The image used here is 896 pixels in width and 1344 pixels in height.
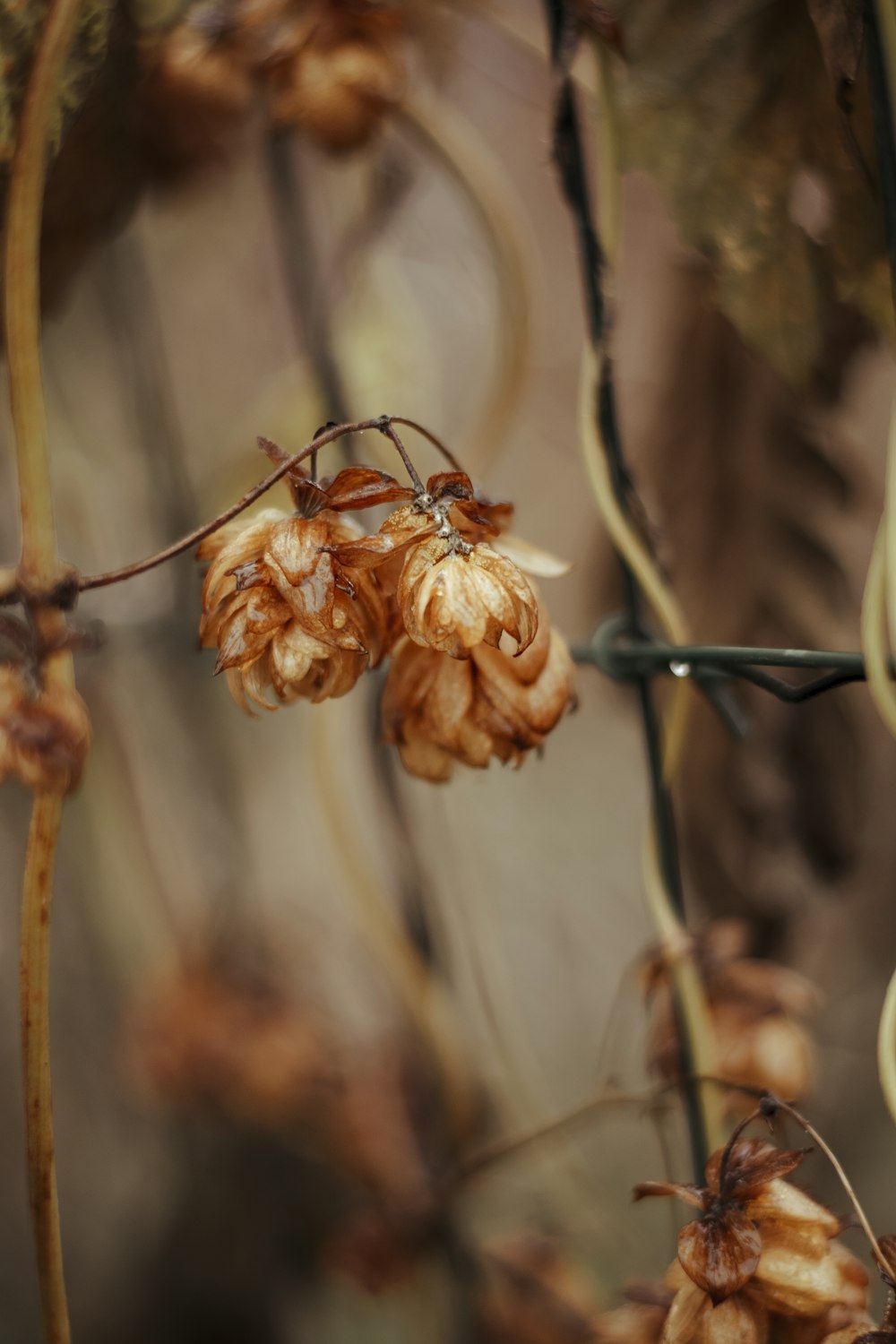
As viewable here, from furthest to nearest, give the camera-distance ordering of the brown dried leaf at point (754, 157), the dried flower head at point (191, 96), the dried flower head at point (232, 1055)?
1. the dried flower head at point (232, 1055)
2. the dried flower head at point (191, 96)
3. the brown dried leaf at point (754, 157)

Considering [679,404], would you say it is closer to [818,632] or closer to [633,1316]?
[818,632]

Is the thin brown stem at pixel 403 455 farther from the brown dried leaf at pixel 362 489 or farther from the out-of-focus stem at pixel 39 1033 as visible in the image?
the out-of-focus stem at pixel 39 1033

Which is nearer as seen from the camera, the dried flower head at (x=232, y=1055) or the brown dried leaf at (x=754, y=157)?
the brown dried leaf at (x=754, y=157)

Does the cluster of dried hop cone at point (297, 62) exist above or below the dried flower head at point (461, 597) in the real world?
above

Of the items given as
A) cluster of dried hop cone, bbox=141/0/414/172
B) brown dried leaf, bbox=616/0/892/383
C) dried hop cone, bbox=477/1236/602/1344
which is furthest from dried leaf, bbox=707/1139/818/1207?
cluster of dried hop cone, bbox=141/0/414/172

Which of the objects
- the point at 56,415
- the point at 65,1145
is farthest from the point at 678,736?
the point at 65,1145

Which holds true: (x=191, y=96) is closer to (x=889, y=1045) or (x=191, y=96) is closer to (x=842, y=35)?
(x=842, y=35)

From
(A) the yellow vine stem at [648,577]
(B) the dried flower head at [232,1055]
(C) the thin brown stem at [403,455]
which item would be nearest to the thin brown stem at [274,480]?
(C) the thin brown stem at [403,455]
